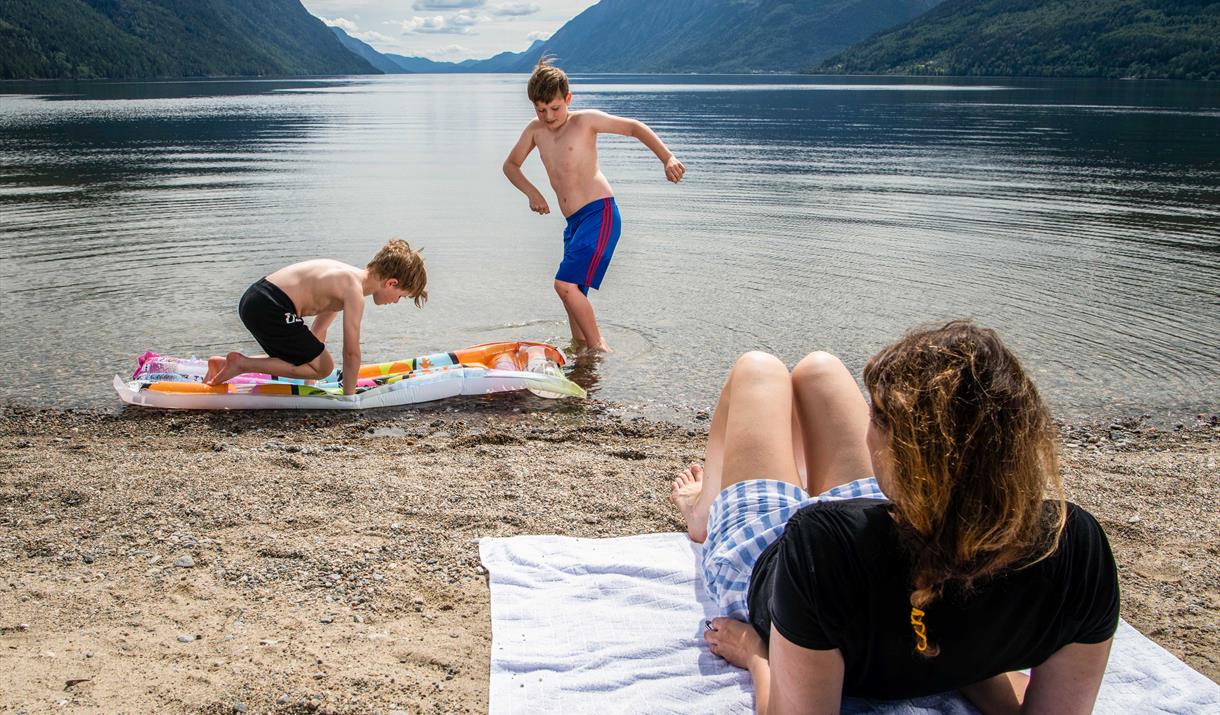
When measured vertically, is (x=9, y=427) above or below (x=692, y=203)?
below

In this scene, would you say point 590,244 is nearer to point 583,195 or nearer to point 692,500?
point 583,195

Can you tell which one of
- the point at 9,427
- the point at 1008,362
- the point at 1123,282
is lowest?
the point at 9,427

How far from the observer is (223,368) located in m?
7.16

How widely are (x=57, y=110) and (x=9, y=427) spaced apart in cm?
5126

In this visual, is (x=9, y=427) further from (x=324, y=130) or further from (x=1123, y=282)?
(x=324, y=130)

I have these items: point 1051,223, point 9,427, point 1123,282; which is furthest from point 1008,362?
point 1051,223

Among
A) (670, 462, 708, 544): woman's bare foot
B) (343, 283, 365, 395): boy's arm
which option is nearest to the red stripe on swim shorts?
(343, 283, 365, 395): boy's arm

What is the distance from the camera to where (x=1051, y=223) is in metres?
15.3

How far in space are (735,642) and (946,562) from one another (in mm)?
1337

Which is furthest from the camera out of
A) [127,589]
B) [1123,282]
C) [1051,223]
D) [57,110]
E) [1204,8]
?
[1204,8]

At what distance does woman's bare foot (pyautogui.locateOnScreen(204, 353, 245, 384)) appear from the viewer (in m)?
7.14

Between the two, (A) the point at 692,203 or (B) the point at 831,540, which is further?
(A) the point at 692,203

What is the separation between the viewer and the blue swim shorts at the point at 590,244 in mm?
8609

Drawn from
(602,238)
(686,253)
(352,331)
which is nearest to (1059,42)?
(686,253)
